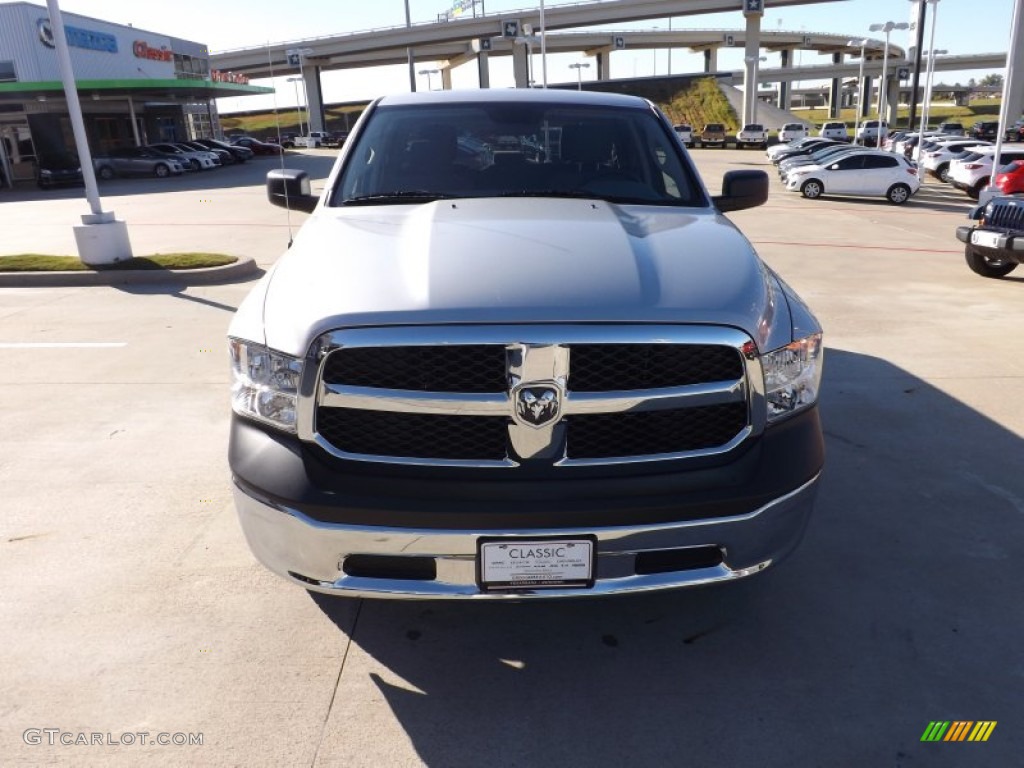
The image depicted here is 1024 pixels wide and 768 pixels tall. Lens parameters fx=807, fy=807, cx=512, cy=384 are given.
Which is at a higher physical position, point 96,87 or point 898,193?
point 96,87

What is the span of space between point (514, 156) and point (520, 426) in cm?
200

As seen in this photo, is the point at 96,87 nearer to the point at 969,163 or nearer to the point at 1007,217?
the point at 969,163

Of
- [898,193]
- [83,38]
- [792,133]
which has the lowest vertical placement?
[898,193]

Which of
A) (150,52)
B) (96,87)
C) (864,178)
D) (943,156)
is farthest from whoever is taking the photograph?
(150,52)

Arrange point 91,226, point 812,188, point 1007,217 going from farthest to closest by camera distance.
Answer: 1. point 812,188
2. point 91,226
3. point 1007,217

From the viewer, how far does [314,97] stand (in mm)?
80125

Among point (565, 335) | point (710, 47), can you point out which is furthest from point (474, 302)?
point (710, 47)

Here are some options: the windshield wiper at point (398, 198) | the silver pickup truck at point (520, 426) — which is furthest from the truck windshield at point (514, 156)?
the silver pickup truck at point (520, 426)

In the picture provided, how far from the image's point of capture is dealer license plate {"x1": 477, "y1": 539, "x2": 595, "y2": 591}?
235cm

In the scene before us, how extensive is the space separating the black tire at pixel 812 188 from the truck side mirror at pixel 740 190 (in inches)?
780

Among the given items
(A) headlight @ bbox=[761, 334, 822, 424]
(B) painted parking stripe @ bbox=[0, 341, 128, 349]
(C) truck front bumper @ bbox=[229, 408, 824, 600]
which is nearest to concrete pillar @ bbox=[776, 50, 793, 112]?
(B) painted parking stripe @ bbox=[0, 341, 128, 349]

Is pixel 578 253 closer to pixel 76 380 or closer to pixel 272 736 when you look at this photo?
pixel 272 736

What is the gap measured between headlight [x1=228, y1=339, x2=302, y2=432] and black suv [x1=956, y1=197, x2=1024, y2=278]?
352 inches

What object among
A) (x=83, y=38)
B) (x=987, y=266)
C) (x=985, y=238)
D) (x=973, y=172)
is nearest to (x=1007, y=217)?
(x=985, y=238)
